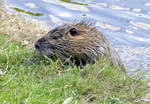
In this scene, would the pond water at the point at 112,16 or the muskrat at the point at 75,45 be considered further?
the pond water at the point at 112,16

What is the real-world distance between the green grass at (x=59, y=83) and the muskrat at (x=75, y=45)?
0.71 ft

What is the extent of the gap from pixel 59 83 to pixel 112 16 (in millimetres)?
5702

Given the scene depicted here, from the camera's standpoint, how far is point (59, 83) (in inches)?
142

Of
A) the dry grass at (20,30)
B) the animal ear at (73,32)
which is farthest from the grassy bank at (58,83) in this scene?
the dry grass at (20,30)

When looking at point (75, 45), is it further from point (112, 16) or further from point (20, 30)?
point (112, 16)

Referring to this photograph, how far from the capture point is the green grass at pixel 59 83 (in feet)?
10.3

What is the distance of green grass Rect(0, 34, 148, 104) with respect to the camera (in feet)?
10.3

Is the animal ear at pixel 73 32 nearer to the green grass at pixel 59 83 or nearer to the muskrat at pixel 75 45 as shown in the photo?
the muskrat at pixel 75 45

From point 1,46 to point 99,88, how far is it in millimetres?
1546

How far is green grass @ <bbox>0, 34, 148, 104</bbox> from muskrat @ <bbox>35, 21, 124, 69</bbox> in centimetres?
22

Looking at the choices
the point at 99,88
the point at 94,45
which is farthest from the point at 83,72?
the point at 94,45

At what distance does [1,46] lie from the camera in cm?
453

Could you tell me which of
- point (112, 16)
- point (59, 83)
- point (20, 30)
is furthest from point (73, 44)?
point (112, 16)

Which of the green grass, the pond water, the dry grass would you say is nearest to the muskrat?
the green grass
